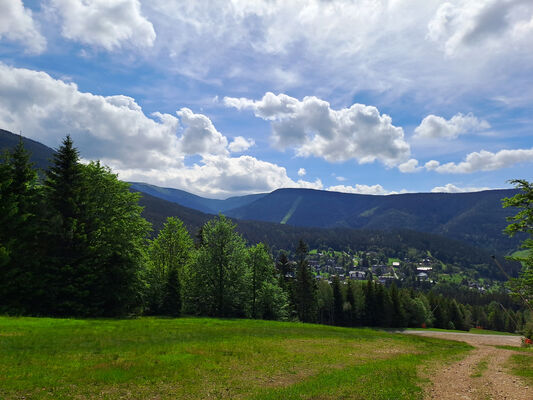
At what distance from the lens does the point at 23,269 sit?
30016 mm

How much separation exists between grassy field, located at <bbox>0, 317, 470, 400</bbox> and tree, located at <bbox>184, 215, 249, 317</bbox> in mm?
24356

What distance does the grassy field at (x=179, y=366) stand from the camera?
12.6 meters

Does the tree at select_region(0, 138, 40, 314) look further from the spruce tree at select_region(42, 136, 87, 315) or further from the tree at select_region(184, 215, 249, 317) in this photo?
the tree at select_region(184, 215, 249, 317)

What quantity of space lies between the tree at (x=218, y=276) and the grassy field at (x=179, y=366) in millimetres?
24356

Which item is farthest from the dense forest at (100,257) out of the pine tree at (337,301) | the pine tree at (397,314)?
the pine tree at (397,314)

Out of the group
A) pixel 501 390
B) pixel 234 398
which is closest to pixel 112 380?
pixel 234 398

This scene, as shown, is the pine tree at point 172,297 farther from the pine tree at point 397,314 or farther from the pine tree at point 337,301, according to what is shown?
the pine tree at point 397,314

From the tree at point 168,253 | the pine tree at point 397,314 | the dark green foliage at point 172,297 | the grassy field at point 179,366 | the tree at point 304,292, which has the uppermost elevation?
the tree at point 168,253

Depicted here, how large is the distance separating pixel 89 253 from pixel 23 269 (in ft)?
18.7

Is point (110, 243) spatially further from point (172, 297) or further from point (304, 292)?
point (304, 292)

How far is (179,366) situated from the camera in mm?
16172

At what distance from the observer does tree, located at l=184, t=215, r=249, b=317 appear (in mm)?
50125

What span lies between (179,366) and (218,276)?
34.4m

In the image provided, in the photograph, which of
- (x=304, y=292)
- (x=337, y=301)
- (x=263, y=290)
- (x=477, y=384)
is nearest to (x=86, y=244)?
(x=263, y=290)
